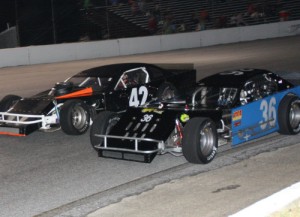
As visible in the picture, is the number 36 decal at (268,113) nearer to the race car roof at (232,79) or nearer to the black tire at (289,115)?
the black tire at (289,115)

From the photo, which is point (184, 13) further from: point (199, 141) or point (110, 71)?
point (199, 141)

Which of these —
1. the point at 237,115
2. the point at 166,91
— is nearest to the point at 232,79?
the point at 237,115

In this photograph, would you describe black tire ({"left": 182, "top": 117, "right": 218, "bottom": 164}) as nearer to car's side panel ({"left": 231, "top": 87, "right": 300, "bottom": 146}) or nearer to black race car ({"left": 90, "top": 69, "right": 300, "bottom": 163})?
black race car ({"left": 90, "top": 69, "right": 300, "bottom": 163})

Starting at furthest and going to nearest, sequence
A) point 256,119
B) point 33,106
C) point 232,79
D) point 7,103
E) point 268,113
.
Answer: point 7,103, point 33,106, point 232,79, point 268,113, point 256,119

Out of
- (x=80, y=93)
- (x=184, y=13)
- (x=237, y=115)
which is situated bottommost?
(x=237, y=115)

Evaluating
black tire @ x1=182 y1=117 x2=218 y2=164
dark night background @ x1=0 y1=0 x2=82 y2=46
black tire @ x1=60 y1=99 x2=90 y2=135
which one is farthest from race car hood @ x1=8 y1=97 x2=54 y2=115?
dark night background @ x1=0 y1=0 x2=82 y2=46

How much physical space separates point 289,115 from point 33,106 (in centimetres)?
445

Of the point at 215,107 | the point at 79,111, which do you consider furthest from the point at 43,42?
the point at 215,107

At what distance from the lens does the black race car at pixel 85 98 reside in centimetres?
962

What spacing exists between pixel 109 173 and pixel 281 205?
3.14 metres

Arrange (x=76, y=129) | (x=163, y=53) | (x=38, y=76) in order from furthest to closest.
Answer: (x=163, y=53), (x=38, y=76), (x=76, y=129)

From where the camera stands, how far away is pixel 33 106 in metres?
10.0

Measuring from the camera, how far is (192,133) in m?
7.23

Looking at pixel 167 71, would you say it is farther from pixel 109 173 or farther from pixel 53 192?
pixel 53 192
